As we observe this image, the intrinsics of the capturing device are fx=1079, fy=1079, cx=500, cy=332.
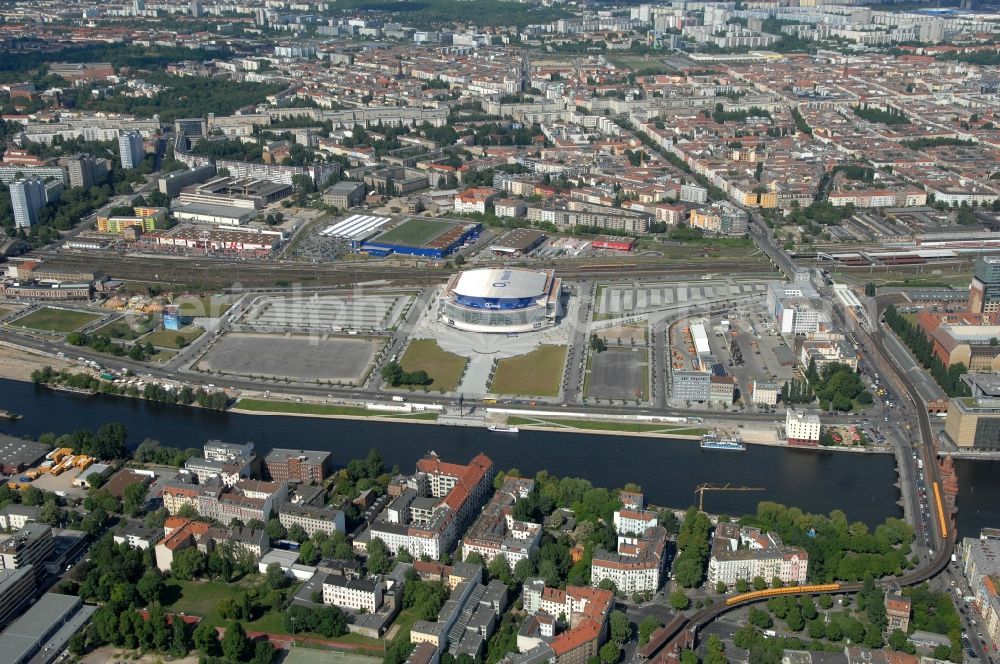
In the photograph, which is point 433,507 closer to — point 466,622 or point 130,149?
point 466,622

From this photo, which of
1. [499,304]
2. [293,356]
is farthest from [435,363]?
[293,356]

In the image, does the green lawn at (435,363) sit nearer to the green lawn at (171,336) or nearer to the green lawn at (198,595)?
the green lawn at (171,336)

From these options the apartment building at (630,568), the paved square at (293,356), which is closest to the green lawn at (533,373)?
the paved square at (293,356)

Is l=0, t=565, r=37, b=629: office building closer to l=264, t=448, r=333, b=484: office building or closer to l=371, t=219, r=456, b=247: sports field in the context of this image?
l=264, t=448, r=333, b=484: office building

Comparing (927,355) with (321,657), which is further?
(927,355)

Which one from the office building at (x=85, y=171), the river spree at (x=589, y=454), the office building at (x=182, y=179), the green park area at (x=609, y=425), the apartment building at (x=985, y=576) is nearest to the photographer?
the apartment building at (x=985, y=576)

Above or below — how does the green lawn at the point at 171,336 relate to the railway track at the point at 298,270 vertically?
below
